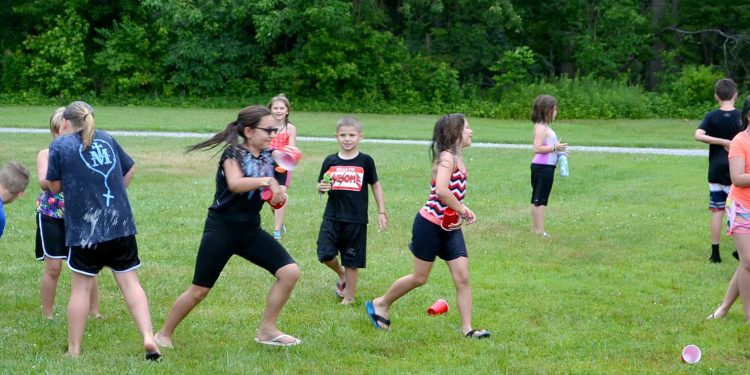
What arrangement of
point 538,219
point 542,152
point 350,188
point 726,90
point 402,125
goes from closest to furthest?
point 350,188 → point 726,90 → point 542,152 → point 538,219 → point 402,125

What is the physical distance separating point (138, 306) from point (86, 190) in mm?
780

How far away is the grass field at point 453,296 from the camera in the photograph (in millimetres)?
6117

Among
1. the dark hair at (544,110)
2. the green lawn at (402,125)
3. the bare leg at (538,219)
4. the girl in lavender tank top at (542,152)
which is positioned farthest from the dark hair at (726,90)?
the green lawn at (402,125)

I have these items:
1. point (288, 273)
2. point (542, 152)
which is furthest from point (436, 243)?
point (542, 152)

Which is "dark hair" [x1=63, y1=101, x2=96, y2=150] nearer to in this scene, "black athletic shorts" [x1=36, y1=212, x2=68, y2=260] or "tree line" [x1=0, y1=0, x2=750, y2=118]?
"black athletic shorts" [x1=36, y1=212, x2=68, y2=260]

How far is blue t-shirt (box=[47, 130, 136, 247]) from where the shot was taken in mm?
5711

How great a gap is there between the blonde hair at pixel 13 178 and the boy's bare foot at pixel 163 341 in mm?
1283

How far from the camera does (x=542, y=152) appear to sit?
36.4 ft

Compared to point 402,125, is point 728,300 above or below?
above

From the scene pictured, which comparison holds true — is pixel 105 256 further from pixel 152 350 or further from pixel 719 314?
pixel 719 314

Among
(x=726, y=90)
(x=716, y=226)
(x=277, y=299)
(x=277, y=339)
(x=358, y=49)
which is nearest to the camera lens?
(x=277, y=299)

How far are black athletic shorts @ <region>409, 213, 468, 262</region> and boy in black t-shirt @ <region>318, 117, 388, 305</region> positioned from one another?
1034mm

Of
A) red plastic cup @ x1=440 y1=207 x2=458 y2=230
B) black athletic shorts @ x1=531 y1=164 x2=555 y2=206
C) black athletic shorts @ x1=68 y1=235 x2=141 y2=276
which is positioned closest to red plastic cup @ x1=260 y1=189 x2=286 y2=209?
black athletic shorts @ x1=68 y1=235 x2=141 y2=276

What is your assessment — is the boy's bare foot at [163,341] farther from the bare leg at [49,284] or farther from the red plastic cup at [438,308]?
the red plastic cup at [438,308]
